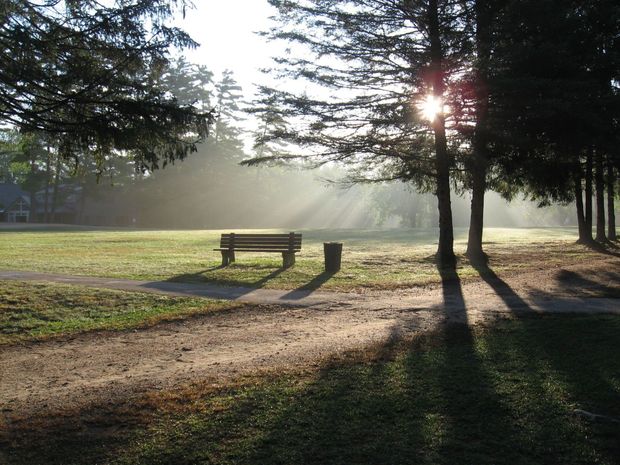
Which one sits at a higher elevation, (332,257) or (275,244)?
(275,244)

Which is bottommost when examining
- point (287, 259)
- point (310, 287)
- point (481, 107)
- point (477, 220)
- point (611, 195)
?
point (310, 287)

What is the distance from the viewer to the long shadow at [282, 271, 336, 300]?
11062 millimetres

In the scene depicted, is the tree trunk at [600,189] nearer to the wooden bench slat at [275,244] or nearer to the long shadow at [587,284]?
the long shadow at [587,284]

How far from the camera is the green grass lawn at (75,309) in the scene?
8.25 meters

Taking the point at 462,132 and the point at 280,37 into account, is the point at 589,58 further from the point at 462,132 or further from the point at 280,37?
the point at 280,37

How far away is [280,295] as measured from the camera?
1121 centimetres

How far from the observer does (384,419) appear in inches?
169

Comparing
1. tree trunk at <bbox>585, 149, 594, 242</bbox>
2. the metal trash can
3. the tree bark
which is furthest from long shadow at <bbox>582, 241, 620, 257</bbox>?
the metal trash can

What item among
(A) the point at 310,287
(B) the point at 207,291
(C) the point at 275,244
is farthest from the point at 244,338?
(C) the point at 275,244

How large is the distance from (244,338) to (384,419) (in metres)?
3.57

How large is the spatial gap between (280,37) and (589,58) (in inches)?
395

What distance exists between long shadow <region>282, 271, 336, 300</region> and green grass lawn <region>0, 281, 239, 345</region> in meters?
1.52

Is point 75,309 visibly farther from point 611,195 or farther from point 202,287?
point 611,195

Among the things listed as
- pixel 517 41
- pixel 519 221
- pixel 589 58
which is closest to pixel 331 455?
pixel 517 41
